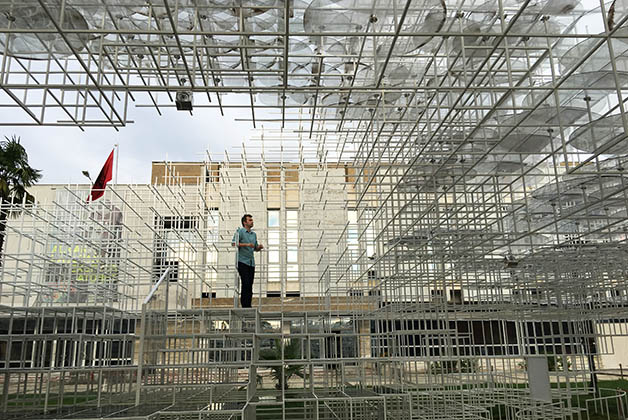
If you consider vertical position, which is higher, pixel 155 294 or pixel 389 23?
pixel 389 23

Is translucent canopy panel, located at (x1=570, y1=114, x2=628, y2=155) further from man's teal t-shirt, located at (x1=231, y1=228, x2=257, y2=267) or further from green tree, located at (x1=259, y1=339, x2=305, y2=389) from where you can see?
green tree, located at (x1=259, y1=339, x2=305, y2=389)

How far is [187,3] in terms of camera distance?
6.25 metres

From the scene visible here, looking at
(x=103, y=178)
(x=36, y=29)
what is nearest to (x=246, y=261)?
(x=103, y=178)

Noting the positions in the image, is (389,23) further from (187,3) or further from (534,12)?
(187,3)

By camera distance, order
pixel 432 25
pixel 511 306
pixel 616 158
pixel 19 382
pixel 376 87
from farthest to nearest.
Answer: pixel 511 306
pixel 19 382
pixel 616 158
pixel 432 25
pixel 376 87

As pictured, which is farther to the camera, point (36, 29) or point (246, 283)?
point (246, 283)

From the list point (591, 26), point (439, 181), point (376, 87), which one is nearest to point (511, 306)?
point (439, 181)

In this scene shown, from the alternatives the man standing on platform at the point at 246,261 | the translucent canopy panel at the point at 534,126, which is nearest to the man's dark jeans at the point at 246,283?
the man standing on platform at the point at 246,261

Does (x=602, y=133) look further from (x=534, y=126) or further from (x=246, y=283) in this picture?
(x=246, y=283)

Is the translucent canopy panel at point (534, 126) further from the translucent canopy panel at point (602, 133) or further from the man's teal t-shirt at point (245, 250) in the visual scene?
the man's teal t-shirt at point (245, 250)

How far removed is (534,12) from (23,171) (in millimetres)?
17336

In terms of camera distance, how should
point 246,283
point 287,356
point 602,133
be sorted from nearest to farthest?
point 602,133 < point 246,283 < point 287,356

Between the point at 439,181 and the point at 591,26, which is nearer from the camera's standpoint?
the point at 591,26

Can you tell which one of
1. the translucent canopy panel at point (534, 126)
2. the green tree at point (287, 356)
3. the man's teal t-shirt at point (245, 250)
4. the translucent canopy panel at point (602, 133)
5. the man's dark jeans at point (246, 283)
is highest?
the translucent canopy panel at point (534, 126)
